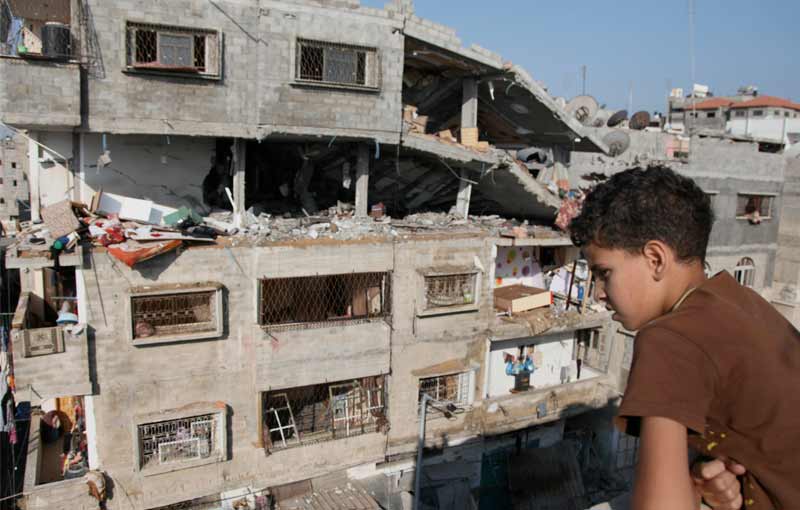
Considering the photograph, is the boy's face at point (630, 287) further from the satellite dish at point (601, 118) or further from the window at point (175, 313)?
the satellite dish at point (601, 118)

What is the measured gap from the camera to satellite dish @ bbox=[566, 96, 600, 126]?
22.6 meters

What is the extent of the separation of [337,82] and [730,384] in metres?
13.3

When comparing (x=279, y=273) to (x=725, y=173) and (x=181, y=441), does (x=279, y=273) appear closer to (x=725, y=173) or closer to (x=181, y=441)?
(x=181, y=441)

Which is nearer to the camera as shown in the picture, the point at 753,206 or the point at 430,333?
the point at 430,333

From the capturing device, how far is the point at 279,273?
509 inches

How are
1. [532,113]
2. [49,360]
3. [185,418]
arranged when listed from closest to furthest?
1. [49,360]
2. [185,418]
3. [532,113]

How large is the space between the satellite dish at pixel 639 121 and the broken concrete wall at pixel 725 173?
260 cm

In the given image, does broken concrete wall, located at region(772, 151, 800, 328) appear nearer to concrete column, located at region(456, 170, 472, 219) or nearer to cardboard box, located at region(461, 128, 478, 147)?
concrete column, located at region(456, 170, 472, 219)

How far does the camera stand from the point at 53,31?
11.7 metres

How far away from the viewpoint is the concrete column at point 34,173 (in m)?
13.4

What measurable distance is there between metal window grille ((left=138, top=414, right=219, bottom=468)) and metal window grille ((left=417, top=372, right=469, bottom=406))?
202 inches

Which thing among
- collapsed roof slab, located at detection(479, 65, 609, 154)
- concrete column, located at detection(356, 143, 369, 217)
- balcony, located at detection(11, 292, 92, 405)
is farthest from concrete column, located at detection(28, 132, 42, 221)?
collapsed roof slab, located at detection(479, 65, 609, 154)

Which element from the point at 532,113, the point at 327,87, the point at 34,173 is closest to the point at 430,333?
the point at 327,87

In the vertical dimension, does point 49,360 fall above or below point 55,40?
below
